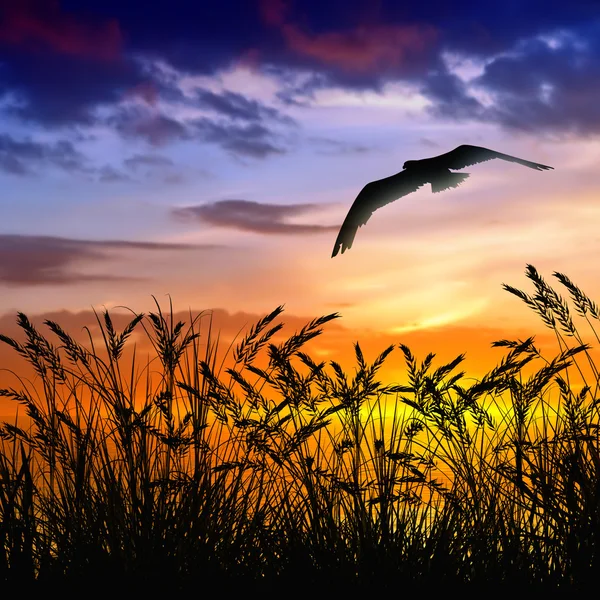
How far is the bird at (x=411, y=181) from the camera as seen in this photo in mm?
4730

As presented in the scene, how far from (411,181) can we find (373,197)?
278mm

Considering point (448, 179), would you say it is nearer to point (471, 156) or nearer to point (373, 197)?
point (471, 156)

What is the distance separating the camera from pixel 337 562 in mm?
3057

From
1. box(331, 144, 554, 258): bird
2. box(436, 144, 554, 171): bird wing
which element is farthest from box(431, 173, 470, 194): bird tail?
box(436, 144, 554, 171): bird wing

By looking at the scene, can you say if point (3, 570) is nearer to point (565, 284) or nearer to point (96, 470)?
point (96, 470)

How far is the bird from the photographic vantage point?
4.73m

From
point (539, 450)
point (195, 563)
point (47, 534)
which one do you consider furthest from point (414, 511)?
point (47, 534)

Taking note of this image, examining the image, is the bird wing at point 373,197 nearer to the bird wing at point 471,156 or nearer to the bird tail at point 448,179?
the bird tail at point 448,179

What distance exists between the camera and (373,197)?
5258 millimetres

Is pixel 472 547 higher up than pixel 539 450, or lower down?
lower down

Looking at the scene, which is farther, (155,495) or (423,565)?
(155,495)

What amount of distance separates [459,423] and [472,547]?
0.50 metres

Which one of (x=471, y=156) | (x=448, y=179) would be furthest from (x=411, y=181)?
(x=471, y=156)

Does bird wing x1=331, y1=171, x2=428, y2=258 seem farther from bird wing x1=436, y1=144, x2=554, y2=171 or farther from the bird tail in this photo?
bird wing x1=436, y1=144, x2=554, y2=171
